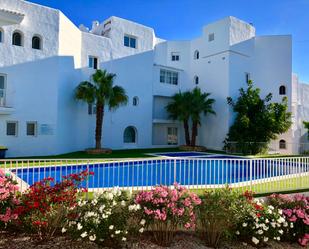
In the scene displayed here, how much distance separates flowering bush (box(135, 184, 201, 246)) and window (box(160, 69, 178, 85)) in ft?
72.3

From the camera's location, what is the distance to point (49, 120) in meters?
18.0

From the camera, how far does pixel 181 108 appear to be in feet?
78.6

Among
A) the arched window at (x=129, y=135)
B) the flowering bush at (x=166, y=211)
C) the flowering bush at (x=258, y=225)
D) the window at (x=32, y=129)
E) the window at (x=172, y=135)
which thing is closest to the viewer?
the flowering bush at (x=166, y=211)

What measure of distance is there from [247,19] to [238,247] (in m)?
26.5

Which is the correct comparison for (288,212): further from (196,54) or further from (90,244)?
(196,54)

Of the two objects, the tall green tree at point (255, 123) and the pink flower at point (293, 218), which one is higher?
the tall green tree at point (255, 123)

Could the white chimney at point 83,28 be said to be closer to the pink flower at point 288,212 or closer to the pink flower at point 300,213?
the pink flower at point 288,212

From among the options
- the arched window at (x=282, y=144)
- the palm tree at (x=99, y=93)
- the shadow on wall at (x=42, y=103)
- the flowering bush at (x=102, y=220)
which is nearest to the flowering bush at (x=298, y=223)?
the flowering bush at (x=102, y=220)

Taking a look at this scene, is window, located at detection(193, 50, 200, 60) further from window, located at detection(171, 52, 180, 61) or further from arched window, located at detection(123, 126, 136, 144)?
arched window, located at detection(123, 126, 136, 144)

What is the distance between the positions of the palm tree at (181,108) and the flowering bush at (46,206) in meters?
19.8

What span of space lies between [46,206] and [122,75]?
64.2 ft

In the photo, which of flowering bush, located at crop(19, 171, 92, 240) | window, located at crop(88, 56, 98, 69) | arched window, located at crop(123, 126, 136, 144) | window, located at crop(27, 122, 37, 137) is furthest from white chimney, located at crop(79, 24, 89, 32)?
flowering bush, located at crop(19, 171, 92, 240)

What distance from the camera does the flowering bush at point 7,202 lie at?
4.44 meters

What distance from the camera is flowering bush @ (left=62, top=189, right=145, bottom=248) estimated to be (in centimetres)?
431
